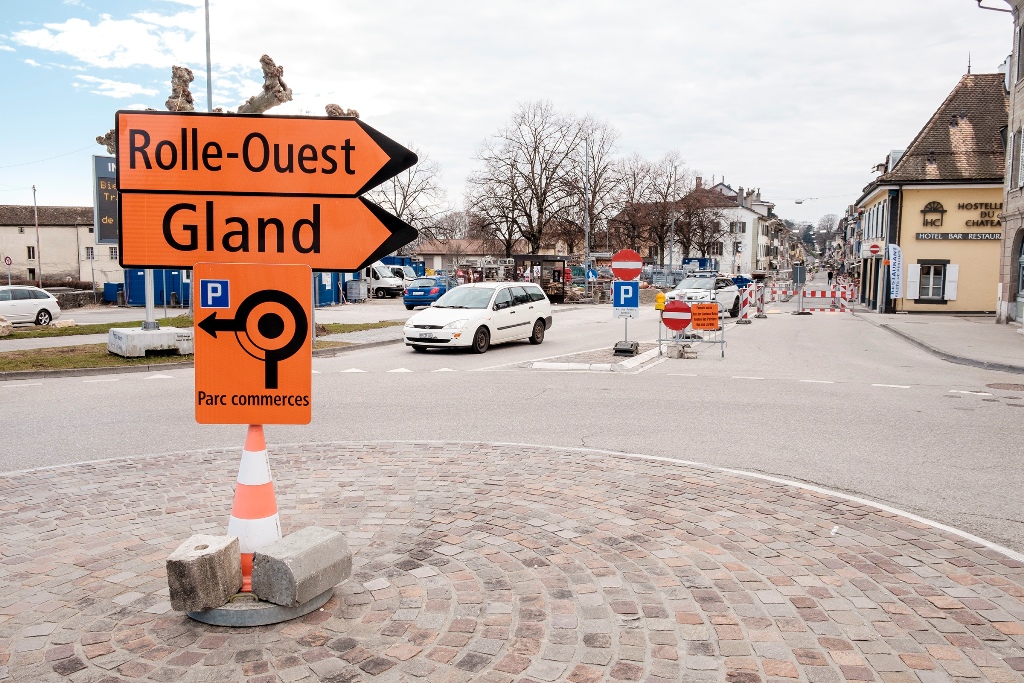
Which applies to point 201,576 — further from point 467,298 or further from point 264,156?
point 467,298

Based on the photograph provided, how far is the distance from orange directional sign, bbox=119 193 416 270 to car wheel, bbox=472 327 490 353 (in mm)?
13043

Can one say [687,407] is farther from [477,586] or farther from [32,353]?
[32,353]

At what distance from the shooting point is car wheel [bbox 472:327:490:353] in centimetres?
1713

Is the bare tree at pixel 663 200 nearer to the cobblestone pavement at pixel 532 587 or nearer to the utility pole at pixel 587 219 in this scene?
the utility pole at pixel 587 219

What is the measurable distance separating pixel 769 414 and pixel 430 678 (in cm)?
730

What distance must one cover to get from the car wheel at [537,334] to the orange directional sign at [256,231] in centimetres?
1539

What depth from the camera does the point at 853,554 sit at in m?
4.68

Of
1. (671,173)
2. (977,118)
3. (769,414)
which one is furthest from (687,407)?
(671,173)

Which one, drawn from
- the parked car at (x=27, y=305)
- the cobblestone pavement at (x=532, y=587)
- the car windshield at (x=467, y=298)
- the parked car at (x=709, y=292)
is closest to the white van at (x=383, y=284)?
the parked car at (x=709, y=292)

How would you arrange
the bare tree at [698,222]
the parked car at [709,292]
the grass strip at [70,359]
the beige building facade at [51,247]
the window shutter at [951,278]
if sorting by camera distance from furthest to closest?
the bare tree at [698,222] → the beige building facade at [51,247] → the window shutter at [951,278] → the parked car at [709,292] → the grass strip at [70,359]

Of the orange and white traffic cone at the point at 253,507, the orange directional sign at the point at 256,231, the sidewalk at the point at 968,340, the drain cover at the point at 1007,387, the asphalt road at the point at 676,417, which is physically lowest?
the asphalt road at the point at 676,417

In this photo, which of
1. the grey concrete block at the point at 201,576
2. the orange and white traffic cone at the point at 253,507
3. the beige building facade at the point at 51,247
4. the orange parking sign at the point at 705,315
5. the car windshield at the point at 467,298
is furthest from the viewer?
the beige building facade at the point at 51,247

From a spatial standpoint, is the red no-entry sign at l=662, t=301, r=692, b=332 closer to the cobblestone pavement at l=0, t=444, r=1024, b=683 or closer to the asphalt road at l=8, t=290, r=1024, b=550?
the asphalt road at l=8, t=290, r=1024, b=550

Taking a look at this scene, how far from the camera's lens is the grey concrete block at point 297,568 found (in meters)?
3.68
